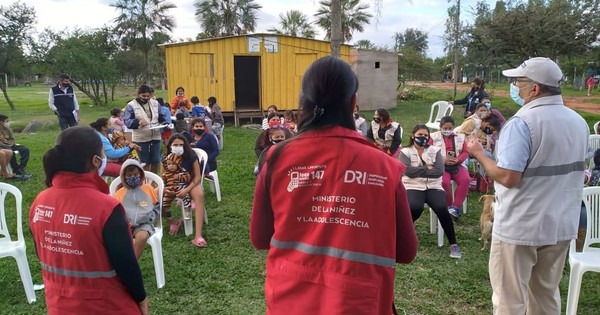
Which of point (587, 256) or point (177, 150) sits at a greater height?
point (177, 150)

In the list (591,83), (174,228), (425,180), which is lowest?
(174,228)

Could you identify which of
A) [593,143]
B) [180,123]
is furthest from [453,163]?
[180,123]

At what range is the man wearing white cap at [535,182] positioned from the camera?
8.07 feet

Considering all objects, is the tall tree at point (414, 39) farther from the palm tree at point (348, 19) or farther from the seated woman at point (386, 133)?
the seated woman at point (386, 133)

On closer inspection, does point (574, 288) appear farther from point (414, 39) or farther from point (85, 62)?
point (414, 39)

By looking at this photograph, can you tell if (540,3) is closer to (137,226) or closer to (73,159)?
(137,226)

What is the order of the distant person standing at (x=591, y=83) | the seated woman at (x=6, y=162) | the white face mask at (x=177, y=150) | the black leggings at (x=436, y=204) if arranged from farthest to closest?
the distant person standing at (x=591, y=83)
the seated woman at (x=6, y=162)
the white face mask at (x=177, y=150)
the black leggings at (x=436, y=204)

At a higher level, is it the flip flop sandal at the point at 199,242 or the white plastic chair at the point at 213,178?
the white plastic chair at the point at 213,178

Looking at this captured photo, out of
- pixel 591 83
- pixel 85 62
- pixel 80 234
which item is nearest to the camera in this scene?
pixel 80 234

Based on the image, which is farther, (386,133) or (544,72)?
(386,133)

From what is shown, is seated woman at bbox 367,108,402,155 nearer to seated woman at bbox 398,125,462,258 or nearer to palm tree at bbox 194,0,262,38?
seated woman at bbox 398,125,462,258

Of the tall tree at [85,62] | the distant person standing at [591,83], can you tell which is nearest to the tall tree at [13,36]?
the tall tree at [85,62]

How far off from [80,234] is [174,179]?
3357mm

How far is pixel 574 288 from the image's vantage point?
3.34m
